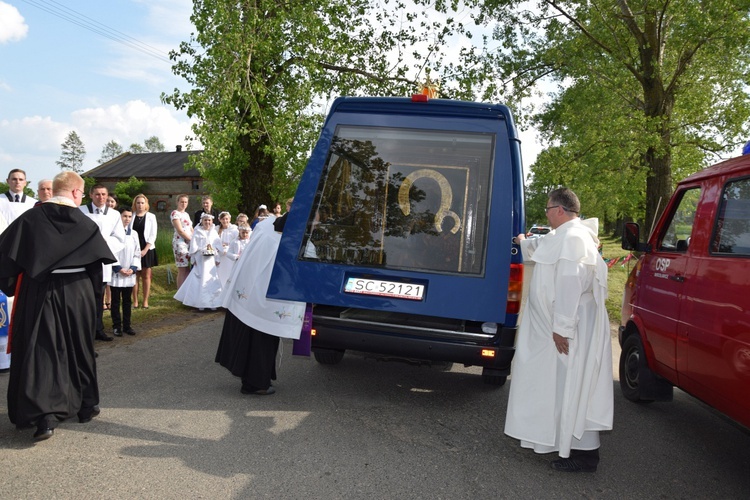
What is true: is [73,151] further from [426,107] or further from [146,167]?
[426,107]

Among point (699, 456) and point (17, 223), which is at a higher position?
point (17, 223)

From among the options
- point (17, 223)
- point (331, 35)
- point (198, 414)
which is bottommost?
point (198, 414)

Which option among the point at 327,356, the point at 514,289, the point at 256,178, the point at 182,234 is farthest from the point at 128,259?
the point at 256,178

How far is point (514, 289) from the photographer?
512cm

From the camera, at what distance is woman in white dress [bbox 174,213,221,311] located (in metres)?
10.9

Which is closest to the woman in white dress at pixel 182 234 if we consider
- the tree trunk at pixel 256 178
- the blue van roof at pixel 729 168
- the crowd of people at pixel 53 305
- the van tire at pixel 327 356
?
the van tire at pixel 327 356

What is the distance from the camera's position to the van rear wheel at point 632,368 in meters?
5.94

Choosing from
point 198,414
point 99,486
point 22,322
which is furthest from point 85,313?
point 99,486

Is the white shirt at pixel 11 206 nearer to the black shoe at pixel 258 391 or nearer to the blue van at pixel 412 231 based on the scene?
the black shoe at pixel 258 391

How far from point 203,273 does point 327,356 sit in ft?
15.8

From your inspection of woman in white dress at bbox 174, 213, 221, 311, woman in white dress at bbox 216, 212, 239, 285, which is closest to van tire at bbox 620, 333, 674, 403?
woman in white dress at bbox 174, 213, 221, 311

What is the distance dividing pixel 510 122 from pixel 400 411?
2720mm

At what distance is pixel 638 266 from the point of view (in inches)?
243

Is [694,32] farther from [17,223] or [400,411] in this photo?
[17,223]
